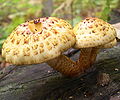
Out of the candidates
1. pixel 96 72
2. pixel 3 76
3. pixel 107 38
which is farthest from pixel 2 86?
pixel 107 38

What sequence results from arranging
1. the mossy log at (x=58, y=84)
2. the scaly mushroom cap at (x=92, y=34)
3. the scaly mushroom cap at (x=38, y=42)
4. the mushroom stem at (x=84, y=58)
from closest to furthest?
1. the scaly mushroom cap at (x=38, y=42)
2. the scaly mushroom cap at (x=92, y=34)
3. the mossy log at (x=58, y=84)
4. the mushroom stem at (x=84, y=58)

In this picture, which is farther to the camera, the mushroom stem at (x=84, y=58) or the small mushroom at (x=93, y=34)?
the mushroom stem at (x=84, y=58)

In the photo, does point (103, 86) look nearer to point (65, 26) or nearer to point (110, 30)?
point (110, 30)

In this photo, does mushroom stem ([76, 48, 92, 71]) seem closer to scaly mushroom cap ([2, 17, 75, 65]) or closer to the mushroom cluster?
the mushroom cluster

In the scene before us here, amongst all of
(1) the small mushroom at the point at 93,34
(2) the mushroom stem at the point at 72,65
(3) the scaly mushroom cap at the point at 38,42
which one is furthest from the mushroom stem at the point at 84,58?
(3) the scaly mushroom cap at the point at 38,42

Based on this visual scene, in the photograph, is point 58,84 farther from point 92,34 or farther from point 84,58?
point 92,34

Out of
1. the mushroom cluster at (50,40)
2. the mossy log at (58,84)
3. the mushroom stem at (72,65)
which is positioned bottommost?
the mossy log at (58,84)

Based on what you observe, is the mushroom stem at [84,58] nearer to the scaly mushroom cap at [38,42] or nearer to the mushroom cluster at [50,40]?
the mushroom cluster at [50,40]
